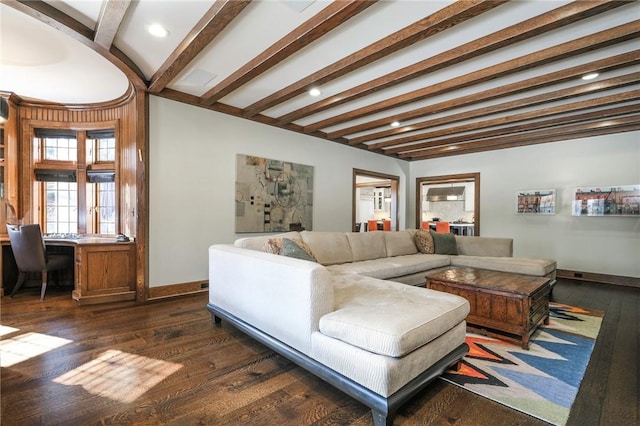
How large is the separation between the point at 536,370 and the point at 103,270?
4.36 metres

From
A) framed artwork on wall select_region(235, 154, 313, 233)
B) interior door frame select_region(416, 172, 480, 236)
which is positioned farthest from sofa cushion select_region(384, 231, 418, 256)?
interior door frame select_region(416, 172, 480, 236)

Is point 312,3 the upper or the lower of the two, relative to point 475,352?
upper

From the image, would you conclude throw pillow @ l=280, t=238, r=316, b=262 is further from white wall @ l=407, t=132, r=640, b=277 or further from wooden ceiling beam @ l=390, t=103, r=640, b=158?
white wall @ l=407, t=132, r=640, b=277

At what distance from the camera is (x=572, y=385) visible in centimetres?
188

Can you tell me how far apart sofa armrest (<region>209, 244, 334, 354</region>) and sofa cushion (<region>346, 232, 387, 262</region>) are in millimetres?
1881

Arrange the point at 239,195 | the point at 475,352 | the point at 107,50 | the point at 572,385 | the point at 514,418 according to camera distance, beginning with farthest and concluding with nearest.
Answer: the point at 239,195, the point at 107,50, the point at 475,352, the point at 572,385, the point at 514,418

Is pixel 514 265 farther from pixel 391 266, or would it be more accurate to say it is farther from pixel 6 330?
pixel 6 330

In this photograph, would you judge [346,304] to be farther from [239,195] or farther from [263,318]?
[239,195]

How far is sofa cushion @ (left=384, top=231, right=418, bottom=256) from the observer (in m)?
4.54

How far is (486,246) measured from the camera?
4.69 metres

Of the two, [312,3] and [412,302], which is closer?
[412,302]

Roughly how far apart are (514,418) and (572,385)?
2.16 ft

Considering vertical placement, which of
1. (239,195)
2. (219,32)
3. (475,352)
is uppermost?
(219,32)

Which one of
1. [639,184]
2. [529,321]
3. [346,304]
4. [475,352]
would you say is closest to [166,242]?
[346,304]
